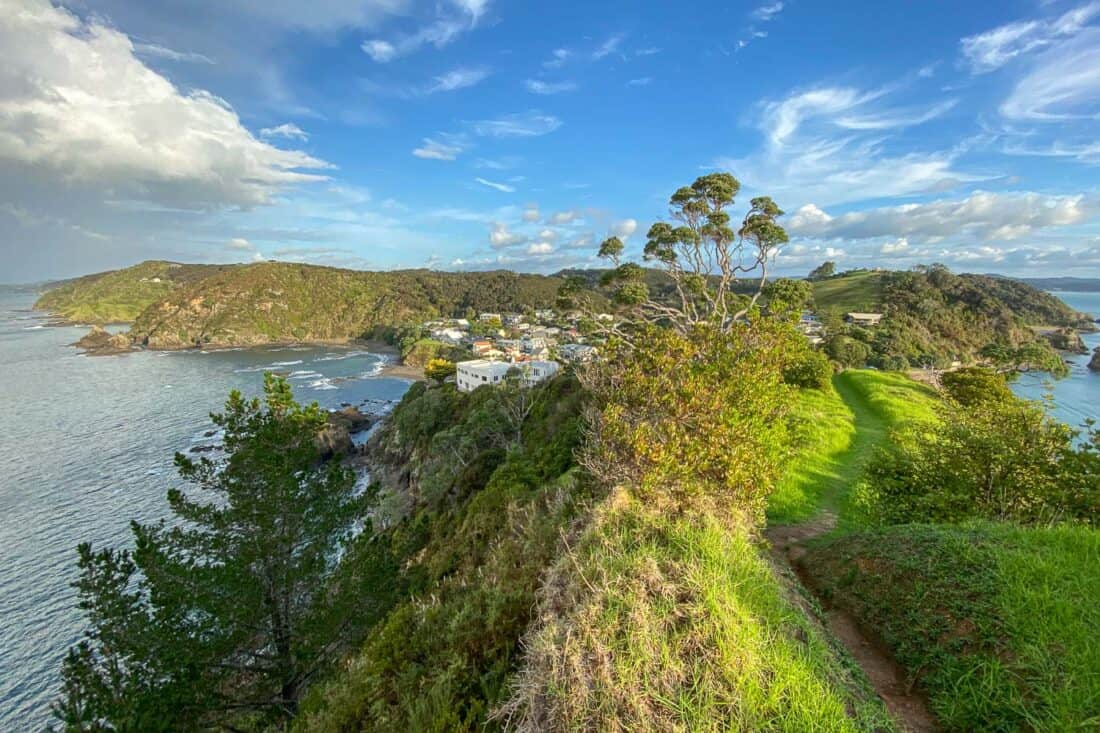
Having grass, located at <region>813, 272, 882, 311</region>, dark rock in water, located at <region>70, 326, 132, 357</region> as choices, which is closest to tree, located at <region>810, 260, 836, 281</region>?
grass, located at <region>813, 272, 882, 311</region>

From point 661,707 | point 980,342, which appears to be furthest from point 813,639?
point 980,342

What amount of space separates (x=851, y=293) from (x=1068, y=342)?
91.2 feet

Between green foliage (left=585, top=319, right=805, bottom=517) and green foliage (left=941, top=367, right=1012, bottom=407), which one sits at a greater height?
green foliage (left=585, top=319, right=805, bottom=517)

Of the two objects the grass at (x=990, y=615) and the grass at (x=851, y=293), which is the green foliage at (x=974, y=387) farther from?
the grass at (x=851, y=293)

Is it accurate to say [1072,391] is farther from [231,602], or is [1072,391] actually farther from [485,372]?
[231,602]

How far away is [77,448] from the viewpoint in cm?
3828

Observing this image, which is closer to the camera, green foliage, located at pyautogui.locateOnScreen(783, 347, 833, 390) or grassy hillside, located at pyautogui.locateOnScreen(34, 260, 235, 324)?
green foliage, located at pyautogui.locateOnScreen(783, 347, 833, 390)

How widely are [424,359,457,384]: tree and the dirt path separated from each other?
54.4 m

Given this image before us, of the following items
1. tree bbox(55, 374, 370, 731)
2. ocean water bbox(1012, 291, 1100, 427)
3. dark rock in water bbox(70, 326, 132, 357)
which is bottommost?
ocean water bbox(1012, 291, 1100, 427)

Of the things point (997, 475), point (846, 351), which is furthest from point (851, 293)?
point (997, 475)

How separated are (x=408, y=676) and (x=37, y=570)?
103 feet

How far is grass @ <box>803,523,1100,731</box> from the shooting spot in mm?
3496

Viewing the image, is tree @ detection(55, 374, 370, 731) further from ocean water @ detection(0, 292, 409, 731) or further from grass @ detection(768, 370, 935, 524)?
ocean water @ detection(0, 292, 409, 731)

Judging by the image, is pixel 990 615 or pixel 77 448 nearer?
pixel 990 615
